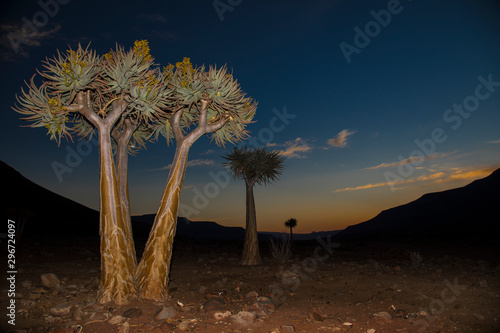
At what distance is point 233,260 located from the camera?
41.0 feet

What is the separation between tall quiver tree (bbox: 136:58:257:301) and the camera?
6145 mm

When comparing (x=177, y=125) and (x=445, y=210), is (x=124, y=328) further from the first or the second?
(x=445, y=210)

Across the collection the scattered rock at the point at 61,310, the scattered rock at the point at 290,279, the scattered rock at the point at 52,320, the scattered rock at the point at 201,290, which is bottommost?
the scattered rock at the point at 290,279

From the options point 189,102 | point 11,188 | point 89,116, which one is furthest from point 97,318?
point 11,188

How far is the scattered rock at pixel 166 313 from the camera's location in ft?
16.7

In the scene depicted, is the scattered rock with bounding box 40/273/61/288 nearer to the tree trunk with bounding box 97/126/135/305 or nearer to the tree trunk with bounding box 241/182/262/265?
the tree trunk with bounding box 97/126/135/305

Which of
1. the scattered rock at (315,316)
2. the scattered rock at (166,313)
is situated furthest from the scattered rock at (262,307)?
the scattered rock at (166,313)

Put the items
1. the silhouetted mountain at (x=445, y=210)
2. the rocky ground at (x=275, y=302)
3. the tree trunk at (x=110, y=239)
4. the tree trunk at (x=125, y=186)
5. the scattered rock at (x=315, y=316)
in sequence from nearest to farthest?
1. the rocky ground at (x=275, y=302)
2. the scattered rock at (x=315, y=316)
3. the tree trunk at (x=110, y=239)
4. the tree trunk at (x=125, y=186)
5. the silhouetted mountain at (x=445, y=210)

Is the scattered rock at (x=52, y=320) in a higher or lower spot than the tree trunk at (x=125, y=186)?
lower

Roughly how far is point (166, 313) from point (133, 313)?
0.61 metres

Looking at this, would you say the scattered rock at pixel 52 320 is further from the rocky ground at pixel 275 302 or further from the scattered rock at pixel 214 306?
the scattered rock at pixel 214 306

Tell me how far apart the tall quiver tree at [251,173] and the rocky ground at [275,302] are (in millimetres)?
1498

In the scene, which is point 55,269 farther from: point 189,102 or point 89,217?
point 89,217

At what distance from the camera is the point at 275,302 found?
21.0ft
